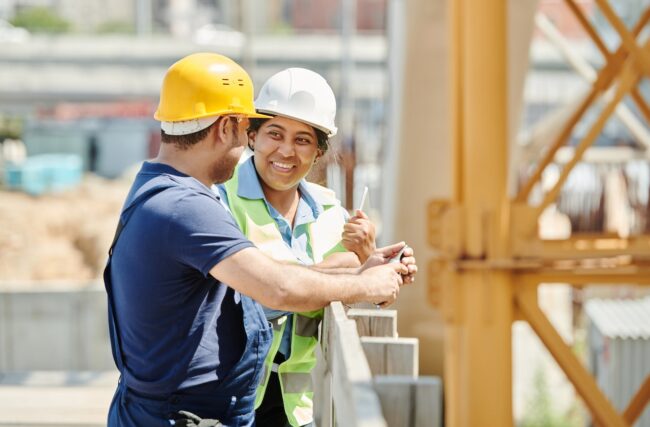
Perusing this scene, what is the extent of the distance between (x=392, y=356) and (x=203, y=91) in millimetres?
898

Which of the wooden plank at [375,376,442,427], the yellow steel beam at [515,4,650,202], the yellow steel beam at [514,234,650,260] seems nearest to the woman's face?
the wooden plank at [375,376,442,427]

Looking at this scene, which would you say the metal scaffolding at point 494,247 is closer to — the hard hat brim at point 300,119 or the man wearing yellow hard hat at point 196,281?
the hard hat brim at point 300,119

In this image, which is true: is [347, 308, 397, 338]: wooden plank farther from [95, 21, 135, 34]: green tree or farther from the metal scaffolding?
[95, 21, 135, 34]: green tree

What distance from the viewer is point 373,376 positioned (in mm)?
3123

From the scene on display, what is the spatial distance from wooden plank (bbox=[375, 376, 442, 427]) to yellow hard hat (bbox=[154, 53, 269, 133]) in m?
1.04

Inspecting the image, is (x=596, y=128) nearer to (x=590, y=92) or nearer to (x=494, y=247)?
(x=590, y=92)

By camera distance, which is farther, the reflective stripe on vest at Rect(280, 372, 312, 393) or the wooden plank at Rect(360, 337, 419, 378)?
the reflective stripe on vest at Rect(280, 372, 312, 393)

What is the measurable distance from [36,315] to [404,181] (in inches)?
206

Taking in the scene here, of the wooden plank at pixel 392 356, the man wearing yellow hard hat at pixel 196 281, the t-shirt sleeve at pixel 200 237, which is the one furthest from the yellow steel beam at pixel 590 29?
the t-shirt sleeve at pixel 200 237

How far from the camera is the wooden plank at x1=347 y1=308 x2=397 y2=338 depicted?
3.52m

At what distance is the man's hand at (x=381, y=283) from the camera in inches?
134

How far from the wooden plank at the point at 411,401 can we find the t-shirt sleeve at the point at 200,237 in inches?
23.9

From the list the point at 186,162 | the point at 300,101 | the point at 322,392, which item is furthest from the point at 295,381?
the point at 186,162

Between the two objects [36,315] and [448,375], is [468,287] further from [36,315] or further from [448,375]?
[36,315]
